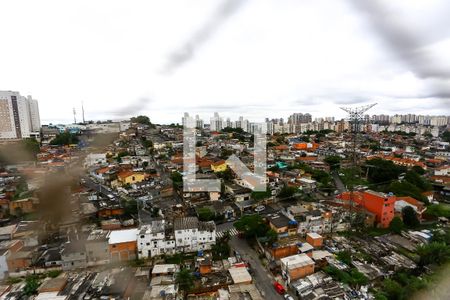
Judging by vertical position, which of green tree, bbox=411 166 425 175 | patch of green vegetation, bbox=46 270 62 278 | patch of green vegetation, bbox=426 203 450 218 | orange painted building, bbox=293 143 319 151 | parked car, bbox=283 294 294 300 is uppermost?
orange painted building, bbox=293 143 319 151

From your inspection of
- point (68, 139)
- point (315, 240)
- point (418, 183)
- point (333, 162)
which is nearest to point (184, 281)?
point (315, 240)

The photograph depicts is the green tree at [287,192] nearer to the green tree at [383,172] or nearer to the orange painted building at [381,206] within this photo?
the orange painted building at [381,206]

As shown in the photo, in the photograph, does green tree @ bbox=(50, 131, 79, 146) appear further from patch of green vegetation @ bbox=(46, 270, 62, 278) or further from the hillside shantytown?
patch of green vegetation @ bbox=(46, 270, 62, 278)

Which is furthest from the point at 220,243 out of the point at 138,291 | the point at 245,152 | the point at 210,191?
the point at 245,152

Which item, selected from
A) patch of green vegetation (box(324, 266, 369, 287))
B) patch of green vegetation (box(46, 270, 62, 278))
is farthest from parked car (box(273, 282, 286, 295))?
patch of green vegetation (box(46, 270, 62, 278))

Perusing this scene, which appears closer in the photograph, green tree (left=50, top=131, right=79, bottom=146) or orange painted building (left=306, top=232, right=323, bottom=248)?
green tree (left=50, top=131, right=79, bottom=146)

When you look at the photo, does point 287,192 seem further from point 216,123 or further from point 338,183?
point 216,123

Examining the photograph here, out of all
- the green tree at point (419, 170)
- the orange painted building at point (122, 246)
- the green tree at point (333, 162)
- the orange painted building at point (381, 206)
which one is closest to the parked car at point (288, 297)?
the orange painted building at point (122, 246)
